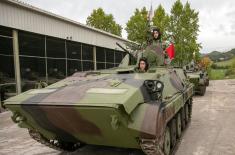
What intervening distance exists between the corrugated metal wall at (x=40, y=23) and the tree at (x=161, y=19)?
504 inches

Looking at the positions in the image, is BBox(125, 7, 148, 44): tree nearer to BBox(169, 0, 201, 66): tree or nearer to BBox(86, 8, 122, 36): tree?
BBox(169, 0, 201, 66): tree

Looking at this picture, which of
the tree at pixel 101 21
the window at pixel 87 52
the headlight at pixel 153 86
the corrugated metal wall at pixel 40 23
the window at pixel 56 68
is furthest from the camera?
the tree at pixel 101 21

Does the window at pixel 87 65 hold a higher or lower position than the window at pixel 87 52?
lower

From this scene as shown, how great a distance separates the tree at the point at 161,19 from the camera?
35656 millimetres

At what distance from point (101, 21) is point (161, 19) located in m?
11.8

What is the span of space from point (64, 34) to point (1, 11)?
6.04 m

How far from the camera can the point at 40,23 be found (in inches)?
665

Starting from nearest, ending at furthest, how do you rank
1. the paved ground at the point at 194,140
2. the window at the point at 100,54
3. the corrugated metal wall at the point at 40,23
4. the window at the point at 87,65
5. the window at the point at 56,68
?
the paved ground at the point at 194,140
the corrugated metal wall at the point at 40,23
the window at the point at 56,68
the window at the point at 87,65
the window at the point at 100,54

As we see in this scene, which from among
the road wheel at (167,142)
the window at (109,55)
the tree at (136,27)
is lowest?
the road wheel at (167,142)

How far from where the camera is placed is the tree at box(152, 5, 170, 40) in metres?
35.7

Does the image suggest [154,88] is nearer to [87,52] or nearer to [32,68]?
[32,68]

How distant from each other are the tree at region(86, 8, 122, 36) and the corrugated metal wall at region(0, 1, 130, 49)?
22206 millimetres

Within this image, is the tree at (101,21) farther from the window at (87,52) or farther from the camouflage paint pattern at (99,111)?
the camouflage paint pattern at (99,111)

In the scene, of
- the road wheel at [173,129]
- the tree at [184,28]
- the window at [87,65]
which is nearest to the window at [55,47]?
the window at [87,65]
